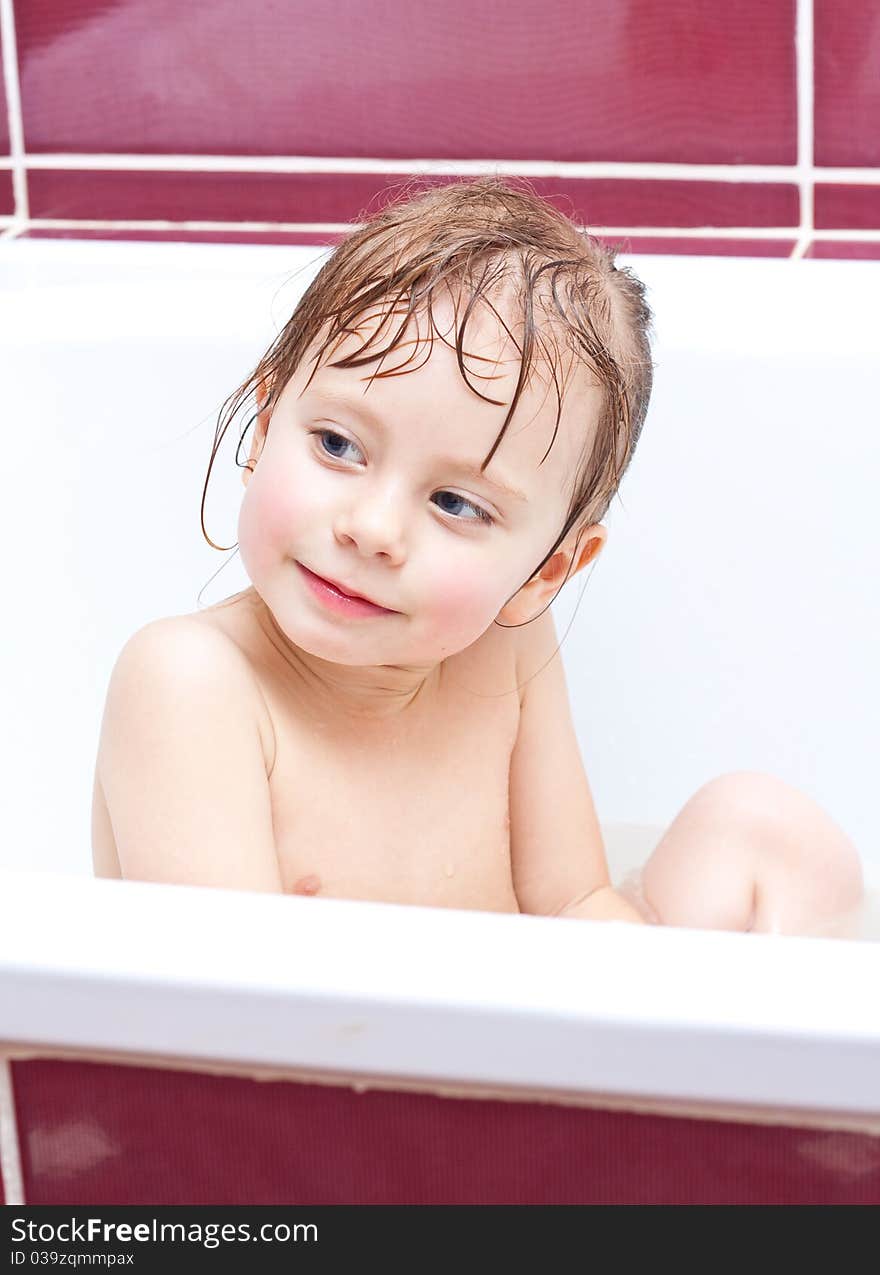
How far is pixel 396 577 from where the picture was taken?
83 cm

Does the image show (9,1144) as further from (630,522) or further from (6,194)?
(6,194)

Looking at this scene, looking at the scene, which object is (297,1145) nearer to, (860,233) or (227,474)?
(227,474)

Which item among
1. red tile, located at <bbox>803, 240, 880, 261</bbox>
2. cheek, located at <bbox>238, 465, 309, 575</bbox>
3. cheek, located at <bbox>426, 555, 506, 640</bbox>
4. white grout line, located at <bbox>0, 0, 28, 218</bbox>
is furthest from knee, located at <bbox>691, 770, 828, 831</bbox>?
white grout line, located at <bbox>0, 0, 28, 218</bbox>

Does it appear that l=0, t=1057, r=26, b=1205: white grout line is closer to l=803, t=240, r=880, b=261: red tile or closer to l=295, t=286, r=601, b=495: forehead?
l=295, t=286, r=601, b=495: forehead

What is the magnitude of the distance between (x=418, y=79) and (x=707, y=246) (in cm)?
27

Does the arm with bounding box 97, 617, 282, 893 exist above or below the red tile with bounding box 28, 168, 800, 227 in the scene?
below

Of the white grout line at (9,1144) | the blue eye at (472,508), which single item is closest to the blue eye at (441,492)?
the blue eye at (472,508)

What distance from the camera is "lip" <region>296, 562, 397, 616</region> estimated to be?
83 centimetres

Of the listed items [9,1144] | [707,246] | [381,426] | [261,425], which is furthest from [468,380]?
[707,246]

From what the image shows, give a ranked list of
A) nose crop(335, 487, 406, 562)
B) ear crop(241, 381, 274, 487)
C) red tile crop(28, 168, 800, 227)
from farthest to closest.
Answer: red tile crop(28, 168, 800, 227)
ear crop(241, 381, 274, 487)
nose crop(335, 487, 406, 562)

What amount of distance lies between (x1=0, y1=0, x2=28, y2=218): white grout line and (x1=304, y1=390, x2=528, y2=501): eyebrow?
2.33 feet

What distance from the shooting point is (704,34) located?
1.28 metres

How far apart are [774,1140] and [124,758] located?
38 centimetres

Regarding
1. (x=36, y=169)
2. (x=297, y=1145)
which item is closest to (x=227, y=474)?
(x=36, y=169)
